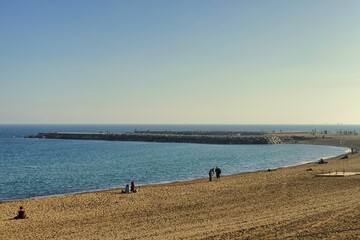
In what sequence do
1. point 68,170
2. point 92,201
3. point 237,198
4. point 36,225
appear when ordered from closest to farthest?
1. point 36,225
2. point 237,198
3. point 92,201
4. point 68,170

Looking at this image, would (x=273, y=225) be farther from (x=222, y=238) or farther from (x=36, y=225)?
(x=36, y=225)

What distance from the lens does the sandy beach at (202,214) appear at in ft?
51.8

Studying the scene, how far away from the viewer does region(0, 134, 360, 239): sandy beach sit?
15773 mm

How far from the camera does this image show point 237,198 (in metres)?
24.7

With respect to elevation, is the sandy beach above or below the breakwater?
below

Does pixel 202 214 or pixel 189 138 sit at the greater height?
pixel 189 138

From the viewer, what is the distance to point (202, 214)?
2020 cm

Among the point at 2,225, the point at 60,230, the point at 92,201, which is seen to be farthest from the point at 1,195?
the point at 60,230

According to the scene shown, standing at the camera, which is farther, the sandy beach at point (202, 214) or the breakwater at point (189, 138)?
the breakwater at point (189, 138)

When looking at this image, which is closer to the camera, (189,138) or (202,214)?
(202,214)

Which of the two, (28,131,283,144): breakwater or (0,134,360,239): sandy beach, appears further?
(28,131,283,144): breakwater

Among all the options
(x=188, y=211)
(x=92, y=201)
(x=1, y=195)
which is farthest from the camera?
(x=1, y=195)

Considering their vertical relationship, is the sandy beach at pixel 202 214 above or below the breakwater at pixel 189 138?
below

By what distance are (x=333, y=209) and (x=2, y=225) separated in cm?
1386
